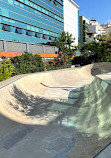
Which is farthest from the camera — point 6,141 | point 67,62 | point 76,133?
point 67,62

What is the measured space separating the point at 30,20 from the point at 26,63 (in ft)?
83.5

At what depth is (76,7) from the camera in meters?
63.4

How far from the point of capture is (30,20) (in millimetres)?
36000

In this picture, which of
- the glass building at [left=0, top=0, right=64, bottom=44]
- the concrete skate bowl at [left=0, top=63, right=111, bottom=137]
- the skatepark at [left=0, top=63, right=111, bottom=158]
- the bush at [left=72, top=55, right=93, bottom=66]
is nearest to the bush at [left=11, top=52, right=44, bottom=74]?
the concrete skate bowl at [left=0, top=63, right=111, bottom=137]

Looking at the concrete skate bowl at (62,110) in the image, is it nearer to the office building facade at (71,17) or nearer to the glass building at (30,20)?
the glass building at (30,20)

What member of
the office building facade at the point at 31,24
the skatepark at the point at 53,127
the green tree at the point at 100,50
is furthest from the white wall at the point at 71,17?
the skatepark at the point at 53,127

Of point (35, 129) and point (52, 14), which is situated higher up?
point (52, 14)

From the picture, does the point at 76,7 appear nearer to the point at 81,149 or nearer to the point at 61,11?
the point at 61,11

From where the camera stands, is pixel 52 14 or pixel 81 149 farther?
pixel 52 14

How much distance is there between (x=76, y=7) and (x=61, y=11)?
15.1 metres

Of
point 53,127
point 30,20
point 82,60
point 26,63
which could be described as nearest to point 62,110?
point 53,127

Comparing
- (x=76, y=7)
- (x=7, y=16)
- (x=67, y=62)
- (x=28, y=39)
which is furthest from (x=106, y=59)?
(x=76, y=7)

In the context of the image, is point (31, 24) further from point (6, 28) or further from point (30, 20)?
point (6, 28)

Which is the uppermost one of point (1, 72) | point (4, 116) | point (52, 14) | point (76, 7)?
point (76, 7)
